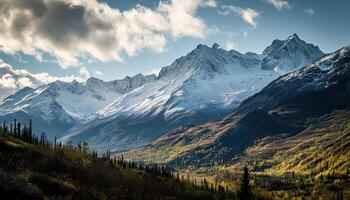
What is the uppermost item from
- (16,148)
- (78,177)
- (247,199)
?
(16,148)

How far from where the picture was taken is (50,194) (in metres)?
25.6

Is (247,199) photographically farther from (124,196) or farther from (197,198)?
(124,196)

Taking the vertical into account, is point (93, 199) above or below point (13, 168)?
below

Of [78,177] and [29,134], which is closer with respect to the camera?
[78,177]

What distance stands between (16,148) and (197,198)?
34412mm

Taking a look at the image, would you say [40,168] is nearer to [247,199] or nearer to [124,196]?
[124,196]

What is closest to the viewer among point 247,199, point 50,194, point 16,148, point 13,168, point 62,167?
point 50,194

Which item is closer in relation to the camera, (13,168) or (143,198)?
(13,168)

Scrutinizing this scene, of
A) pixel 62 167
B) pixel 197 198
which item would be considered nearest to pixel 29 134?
pixel 197 198

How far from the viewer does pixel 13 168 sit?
28.9 meters

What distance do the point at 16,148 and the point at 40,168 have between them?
1522 centimetres

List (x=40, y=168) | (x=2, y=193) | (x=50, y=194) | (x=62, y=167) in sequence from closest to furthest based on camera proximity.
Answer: (x=2, y=193)
(x=50, y=194)
(x=40, y=168)
(x=62, y=167)

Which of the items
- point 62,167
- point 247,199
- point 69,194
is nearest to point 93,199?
point 69,194

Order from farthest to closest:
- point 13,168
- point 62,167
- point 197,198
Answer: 1. point 197,198
2. point 62,167
3. point 13,168
